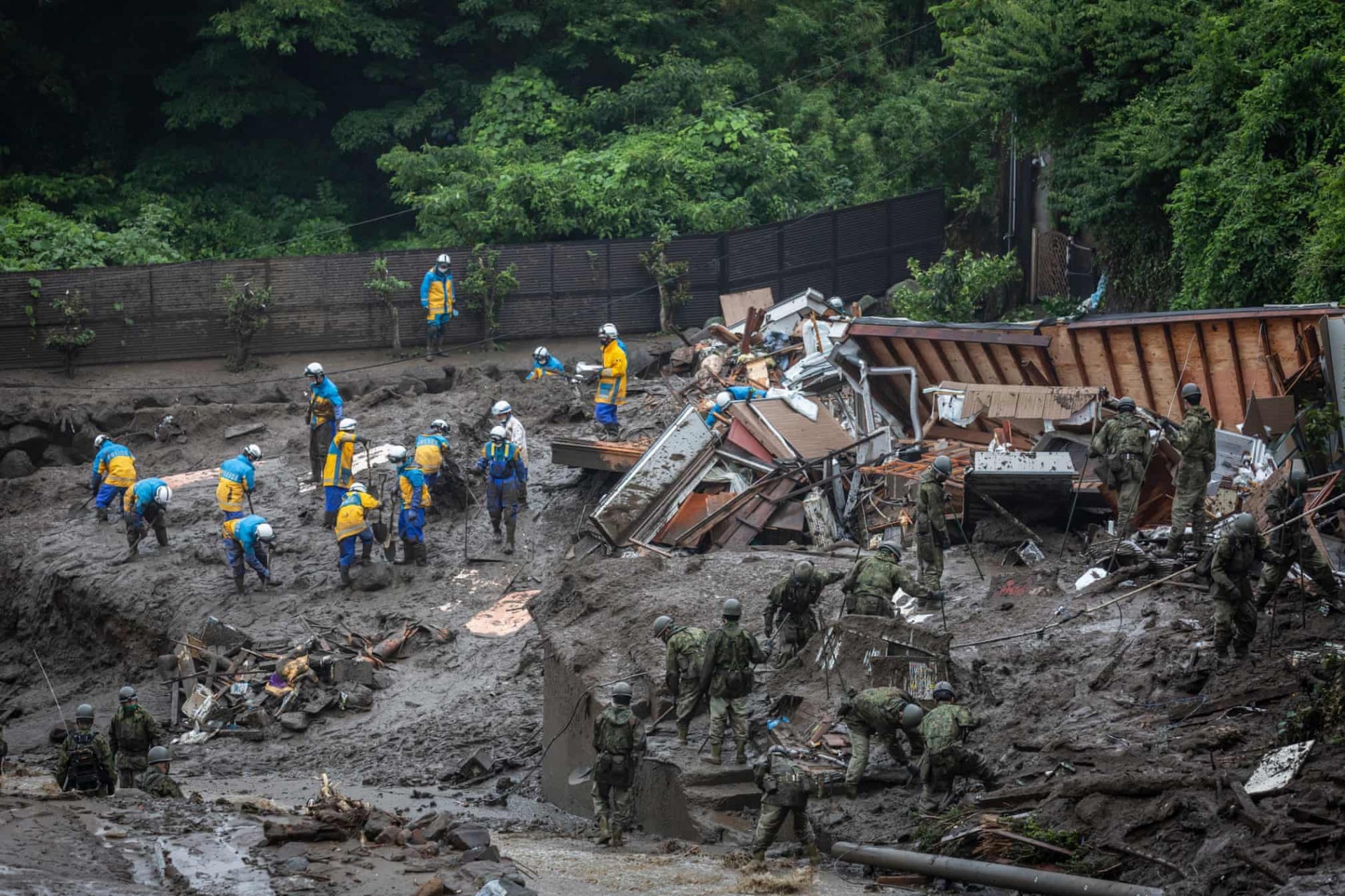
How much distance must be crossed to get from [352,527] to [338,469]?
40.8 inches

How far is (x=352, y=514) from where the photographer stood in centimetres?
1730

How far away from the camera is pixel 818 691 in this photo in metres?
12.6

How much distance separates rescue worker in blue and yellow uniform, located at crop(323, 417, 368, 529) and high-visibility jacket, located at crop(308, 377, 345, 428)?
0.50m

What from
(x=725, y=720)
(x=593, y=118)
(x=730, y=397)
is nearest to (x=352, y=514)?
(x=730, y=397)

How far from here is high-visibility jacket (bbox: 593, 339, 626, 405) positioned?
1978cm

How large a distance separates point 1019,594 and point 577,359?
11895mm

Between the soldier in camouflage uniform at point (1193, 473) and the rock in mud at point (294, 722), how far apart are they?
27.7ft

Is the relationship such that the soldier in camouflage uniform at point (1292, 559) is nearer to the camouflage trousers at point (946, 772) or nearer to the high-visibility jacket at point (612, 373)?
the camouflage trousers at point (946, 772)

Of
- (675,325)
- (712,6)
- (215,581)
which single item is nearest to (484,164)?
(675,325)

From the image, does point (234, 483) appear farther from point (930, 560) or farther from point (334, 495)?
point (930, 560)

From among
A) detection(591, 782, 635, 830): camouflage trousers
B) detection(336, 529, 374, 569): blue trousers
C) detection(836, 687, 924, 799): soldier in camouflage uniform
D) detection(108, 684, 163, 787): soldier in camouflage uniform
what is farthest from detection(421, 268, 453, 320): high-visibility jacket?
detection(836, 687, 924, 799): soldier in camouflage uniform

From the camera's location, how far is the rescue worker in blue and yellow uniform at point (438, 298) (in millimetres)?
24109

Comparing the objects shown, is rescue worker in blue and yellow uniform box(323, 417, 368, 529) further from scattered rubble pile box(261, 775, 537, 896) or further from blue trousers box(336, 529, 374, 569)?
scattered rubble pile box(261, 775, 537, 896)

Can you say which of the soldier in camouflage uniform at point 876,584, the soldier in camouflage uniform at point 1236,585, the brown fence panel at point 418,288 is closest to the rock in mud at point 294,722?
the soldier in camouflage uniform at point 876,584
